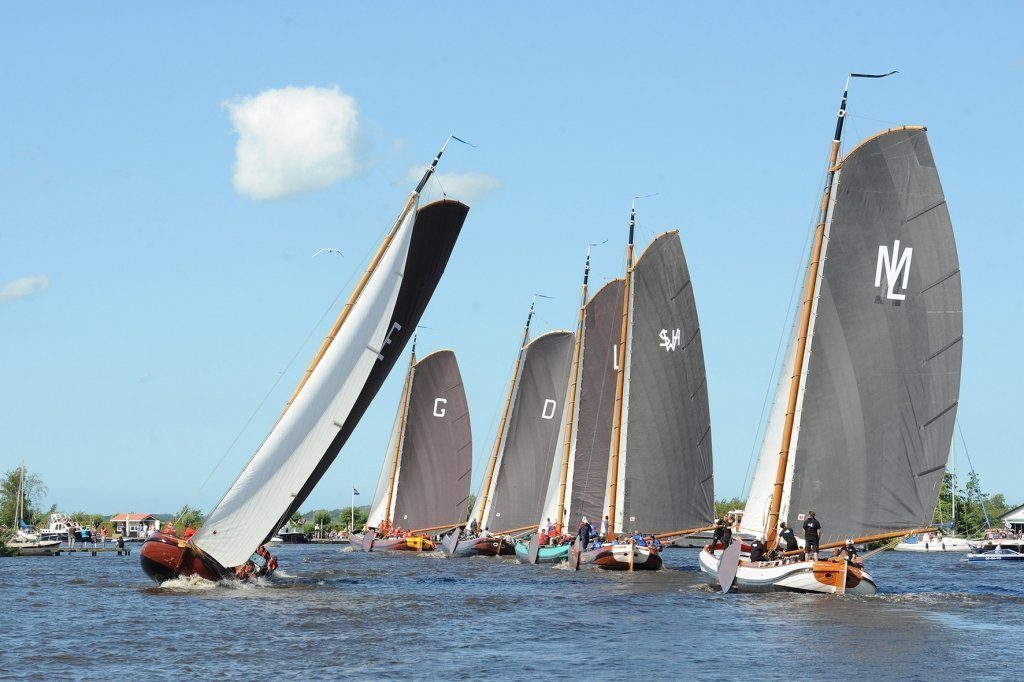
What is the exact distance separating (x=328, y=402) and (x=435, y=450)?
5066cm

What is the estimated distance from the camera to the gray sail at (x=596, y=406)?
6238cm

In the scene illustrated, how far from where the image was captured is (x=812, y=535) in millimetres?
38281

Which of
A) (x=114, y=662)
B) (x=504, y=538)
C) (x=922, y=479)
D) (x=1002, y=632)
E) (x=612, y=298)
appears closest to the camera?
(x=114, y=662)

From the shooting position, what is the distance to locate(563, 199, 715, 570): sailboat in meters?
55.6

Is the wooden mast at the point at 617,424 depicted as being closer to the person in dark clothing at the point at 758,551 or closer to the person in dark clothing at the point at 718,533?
the person in dark clothing at the point at 718,533

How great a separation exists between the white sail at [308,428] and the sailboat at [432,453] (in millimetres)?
49660

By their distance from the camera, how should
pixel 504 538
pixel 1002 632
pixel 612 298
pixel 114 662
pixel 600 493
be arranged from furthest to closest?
pixel 504 538, pixel 612 298, pixel 600 493, pixel 1002 632, pixel 114 662

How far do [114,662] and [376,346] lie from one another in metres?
15.7

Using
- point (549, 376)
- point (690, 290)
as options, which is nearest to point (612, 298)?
point (690, 290)

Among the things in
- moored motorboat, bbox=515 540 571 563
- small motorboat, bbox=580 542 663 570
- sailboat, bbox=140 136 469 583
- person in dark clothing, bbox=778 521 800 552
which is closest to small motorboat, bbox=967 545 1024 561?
A: moored motorboat, bbox=515 540 571 563

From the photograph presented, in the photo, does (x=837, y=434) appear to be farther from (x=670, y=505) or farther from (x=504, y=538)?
(x=504, y=538)

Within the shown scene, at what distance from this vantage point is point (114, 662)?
26.0 metres

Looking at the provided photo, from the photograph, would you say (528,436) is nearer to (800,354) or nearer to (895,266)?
(800,354)

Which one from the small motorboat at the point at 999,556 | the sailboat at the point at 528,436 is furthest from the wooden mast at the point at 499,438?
the small motorboat at the point at 999,556
